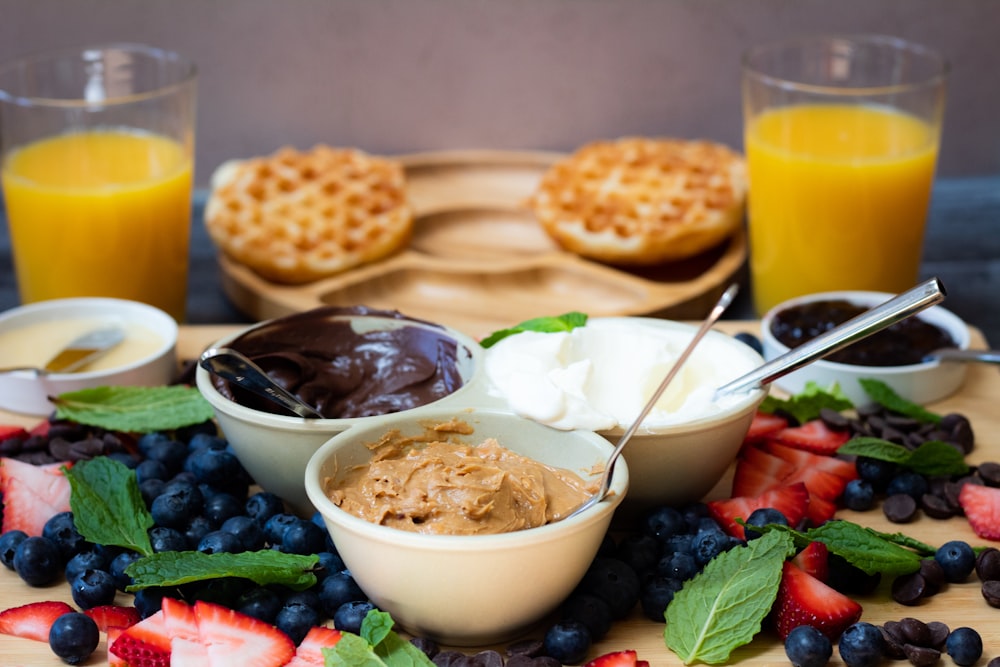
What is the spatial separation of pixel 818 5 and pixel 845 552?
6.98ft

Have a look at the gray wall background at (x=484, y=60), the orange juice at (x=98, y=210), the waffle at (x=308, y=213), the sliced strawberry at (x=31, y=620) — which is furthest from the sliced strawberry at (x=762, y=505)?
the gray wall background at (x=484, y=60)

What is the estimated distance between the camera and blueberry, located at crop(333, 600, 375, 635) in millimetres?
1535

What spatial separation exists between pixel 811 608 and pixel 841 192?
131cm

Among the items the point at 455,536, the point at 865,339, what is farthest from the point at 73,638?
the point at 865,339

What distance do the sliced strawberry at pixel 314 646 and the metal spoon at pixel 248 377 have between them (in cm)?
37

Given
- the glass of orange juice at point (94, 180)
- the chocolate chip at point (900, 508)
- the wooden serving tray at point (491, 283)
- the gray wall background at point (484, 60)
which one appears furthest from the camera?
the gray wall background at point (484, 60)

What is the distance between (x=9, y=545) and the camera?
1.74m

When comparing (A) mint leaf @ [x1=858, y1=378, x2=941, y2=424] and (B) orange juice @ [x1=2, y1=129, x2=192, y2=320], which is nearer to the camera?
(A) mint leaf @ [x1=858, y1=378, x2=941, y2=424]

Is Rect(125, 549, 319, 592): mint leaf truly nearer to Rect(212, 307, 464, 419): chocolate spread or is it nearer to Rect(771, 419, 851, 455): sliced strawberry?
Rect(212, 307, 464, 419): chocolate spread

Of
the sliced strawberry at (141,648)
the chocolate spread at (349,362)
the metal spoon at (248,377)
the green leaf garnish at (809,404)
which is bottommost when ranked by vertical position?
the sliced strawberry at (141,648)

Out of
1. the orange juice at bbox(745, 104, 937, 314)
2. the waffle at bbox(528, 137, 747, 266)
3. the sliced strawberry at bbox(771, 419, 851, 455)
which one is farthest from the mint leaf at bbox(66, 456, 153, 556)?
the orange juice at bbox(745, 104, 937, 314)

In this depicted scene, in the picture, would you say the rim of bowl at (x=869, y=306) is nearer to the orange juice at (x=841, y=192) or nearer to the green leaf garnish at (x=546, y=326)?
the orange juice at (x=841, y=192)

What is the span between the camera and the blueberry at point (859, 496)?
1.89 metres

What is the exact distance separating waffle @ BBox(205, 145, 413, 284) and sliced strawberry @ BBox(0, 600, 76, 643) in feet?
4.18
